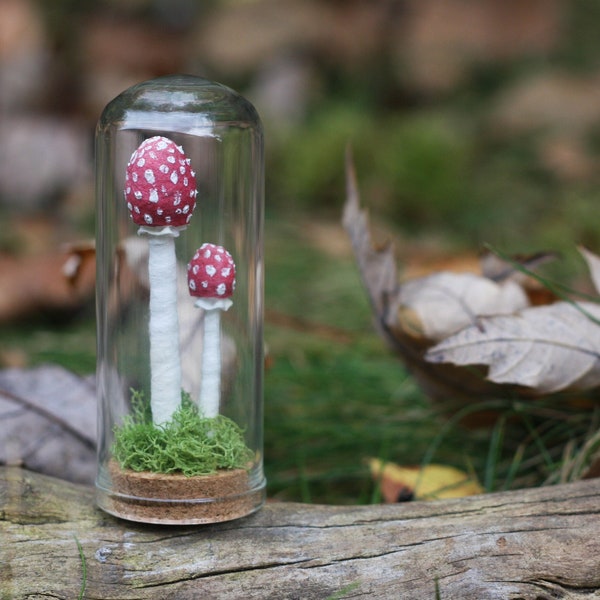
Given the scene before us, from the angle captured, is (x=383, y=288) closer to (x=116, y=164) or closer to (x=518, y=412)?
(x=518, y=412)

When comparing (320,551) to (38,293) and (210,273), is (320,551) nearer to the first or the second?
(210,273)

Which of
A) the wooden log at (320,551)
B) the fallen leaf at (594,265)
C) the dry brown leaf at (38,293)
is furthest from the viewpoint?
the dry brown leaf at (38,293)

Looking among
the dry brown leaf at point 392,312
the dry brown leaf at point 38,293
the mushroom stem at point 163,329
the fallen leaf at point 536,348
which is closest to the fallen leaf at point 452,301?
the dry brown leaf at point 392,312

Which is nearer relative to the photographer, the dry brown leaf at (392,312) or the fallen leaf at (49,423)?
the fallen leaf at (49,423)

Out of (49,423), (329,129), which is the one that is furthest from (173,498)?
(329,129)

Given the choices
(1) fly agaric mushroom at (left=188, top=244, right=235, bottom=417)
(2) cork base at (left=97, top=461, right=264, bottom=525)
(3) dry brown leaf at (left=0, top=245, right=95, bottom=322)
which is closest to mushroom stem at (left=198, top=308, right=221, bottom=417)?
(1) fly agaric mushroom at (left=188, top=244, right=235, bottom=417)

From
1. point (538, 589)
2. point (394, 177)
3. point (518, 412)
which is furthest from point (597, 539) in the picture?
point (394, 177)

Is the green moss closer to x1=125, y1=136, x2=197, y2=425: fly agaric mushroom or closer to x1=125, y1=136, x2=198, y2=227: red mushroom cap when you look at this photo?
x1=125, y1=136, x2=197, y2=425: fly agaric mushroom

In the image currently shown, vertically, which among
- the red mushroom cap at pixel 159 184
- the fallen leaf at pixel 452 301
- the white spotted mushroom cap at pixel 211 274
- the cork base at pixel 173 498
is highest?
the red mushroom cap at pixel 159 184

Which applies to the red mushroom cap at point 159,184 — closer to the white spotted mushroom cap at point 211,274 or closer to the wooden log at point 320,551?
the white spotted mushroom cap at point 211,274
